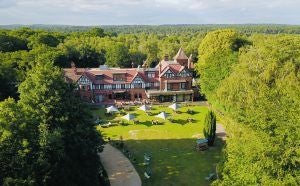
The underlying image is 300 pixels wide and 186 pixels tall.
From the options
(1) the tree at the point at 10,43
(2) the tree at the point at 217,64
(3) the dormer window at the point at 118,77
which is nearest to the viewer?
(2) the tree at the point at 217,64

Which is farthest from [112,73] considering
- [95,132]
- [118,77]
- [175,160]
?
[95,132]

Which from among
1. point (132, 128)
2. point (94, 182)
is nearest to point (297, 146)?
point (94, 182)

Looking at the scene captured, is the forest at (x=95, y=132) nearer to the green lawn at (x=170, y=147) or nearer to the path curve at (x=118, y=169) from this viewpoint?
the path curve at (x=118, y=169)

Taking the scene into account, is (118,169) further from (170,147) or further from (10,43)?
(10,43)

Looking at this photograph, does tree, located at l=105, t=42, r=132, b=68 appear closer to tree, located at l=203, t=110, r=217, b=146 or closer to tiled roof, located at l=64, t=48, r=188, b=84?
tiled roof, located at l=64, t=48, r=188, b=84

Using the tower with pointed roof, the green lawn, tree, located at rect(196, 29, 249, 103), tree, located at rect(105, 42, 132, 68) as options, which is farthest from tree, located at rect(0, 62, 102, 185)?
tree, located at rect(105, 42, 132, 68)

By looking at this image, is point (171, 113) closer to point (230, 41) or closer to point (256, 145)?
point (230, 41)

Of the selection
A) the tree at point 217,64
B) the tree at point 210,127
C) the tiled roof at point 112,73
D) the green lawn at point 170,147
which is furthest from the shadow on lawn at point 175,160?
the tiled roof at point 112,73
